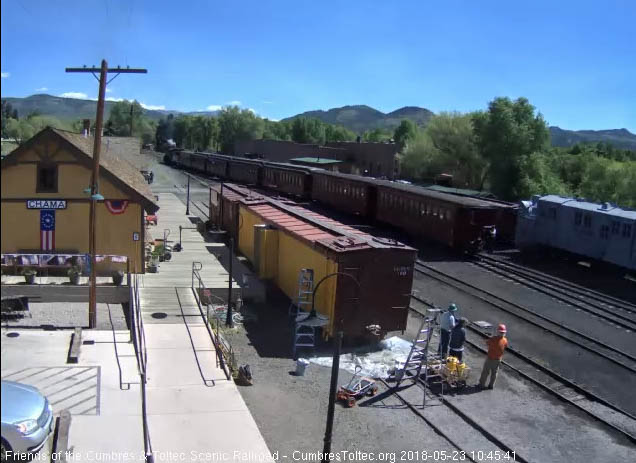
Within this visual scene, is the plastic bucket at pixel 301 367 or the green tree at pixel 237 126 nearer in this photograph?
the plastic bucket at pixel 301 367

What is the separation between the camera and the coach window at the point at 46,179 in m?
8.65

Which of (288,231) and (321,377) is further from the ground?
(288,231)

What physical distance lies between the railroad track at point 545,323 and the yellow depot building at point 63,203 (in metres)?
12.0

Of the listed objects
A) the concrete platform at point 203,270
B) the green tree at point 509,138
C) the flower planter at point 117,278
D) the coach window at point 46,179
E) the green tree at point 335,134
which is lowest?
the concrete platform at point 203,270

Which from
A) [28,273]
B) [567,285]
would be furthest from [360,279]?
[567,285]

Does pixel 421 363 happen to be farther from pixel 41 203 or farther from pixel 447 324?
pixel 41 203

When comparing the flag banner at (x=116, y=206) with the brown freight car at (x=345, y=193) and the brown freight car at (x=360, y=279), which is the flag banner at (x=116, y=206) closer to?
the brown freight car at (x=360, y=279)

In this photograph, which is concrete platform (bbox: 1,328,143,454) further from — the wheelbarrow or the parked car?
the wheelbarrow

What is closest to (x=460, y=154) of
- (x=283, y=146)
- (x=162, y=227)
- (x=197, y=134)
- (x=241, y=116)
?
(x=283, y=146)

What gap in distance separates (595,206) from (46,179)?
80.2 ft

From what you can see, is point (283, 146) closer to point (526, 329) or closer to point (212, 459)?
point (526, 329)

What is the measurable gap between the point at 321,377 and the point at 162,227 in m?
22.3

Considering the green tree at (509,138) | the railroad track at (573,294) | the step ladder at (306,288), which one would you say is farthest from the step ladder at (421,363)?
the green tree at (509,138)

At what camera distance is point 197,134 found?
469 feet
